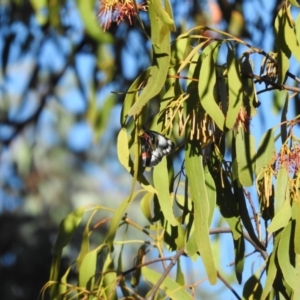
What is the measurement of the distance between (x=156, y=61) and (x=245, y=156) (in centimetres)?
18

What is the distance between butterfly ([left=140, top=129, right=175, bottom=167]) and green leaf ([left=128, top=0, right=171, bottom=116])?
0.13 ft

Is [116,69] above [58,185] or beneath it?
above

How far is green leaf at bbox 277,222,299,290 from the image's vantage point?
127 cm

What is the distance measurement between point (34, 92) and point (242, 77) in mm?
2143

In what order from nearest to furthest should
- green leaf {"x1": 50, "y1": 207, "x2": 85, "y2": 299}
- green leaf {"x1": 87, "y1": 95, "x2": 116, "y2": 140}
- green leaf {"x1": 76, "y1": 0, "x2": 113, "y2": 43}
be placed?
green leaf {"x1": 50, "y1": 207, "x2": 85, "y2": 299}
green leaf {"x1": 76, "y1": 0, "x2": 113, "y2": 43}
green leaf {"x1": 87, "y1": 95, "x2": 116, "y2": 140}

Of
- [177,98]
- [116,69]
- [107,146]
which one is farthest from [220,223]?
[107,146]

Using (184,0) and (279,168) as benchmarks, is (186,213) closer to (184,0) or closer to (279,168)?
(279,168)

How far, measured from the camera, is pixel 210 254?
4.14 feet

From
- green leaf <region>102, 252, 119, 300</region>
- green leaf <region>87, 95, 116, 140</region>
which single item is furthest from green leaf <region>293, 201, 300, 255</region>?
green leaf <region>87, 95, 116, 140</region>

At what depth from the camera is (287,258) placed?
1277mm

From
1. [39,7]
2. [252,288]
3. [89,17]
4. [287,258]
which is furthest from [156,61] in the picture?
[39,7]

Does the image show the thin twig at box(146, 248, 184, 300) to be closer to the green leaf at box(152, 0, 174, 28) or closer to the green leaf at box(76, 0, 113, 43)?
the green leaf at box(152, 0, 174, 28)

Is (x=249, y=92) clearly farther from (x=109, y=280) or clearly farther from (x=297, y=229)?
(x=109, y=280)

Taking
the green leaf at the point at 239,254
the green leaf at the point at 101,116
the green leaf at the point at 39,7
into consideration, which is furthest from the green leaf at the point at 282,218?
the green leaf at the point at 101,116
